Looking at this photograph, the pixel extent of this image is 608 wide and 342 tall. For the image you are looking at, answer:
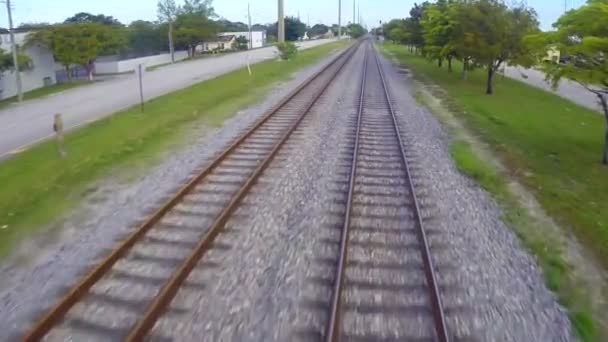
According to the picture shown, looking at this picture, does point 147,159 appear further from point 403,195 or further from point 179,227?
point 403,195

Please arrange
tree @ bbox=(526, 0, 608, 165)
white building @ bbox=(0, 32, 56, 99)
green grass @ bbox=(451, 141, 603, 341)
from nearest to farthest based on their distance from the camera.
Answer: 1. green grass @ bbox=(451, 141, 603, 341)
2. tree @ bbox=(526, 0, 608, 165)
3. white building @ bbox=(0, 32, 56, 99)

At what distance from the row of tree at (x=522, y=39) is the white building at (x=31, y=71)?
30.1 meters

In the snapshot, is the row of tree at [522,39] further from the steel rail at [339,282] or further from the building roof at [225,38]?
the building roof at [225,38]

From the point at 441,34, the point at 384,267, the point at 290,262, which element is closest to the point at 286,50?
the point at 441,34

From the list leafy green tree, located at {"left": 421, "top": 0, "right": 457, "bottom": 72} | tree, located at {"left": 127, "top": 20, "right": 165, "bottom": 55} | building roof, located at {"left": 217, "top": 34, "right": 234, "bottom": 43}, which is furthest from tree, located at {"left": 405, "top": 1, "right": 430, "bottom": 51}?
building roof, located at {"left": 217, "top": 34, "right": 234, "bottom": 43}

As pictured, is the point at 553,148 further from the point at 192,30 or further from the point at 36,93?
the point at 192,30

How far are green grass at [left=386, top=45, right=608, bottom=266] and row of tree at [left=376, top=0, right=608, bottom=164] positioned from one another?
146cm

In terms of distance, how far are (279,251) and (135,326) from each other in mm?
2819

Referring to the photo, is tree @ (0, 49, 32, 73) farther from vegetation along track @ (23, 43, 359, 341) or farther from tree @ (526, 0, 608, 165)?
tree @ (526, 0, 608, 165)

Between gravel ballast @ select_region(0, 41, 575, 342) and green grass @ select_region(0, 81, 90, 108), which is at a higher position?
green grass @ select_region(0, 81, 90, 108)

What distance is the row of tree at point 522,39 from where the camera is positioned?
43.9ft

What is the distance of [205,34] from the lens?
80312 mm

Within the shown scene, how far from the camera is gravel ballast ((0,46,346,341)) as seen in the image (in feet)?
22.5

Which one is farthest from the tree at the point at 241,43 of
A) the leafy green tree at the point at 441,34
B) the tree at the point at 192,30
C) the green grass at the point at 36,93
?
the leafy green tree at the point at 441,34
